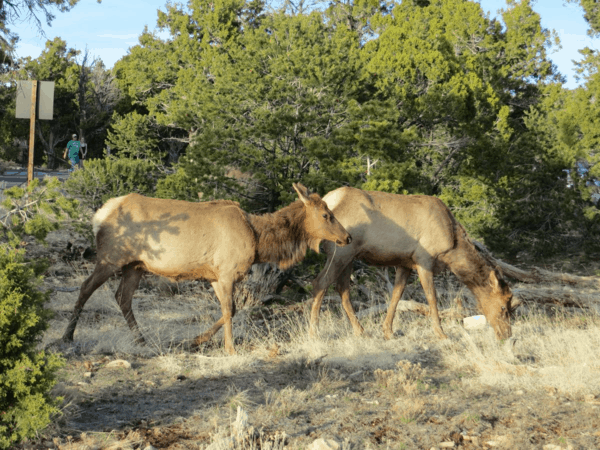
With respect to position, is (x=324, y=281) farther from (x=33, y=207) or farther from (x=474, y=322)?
(x=33, y=207)

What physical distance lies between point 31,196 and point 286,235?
11.0 feet

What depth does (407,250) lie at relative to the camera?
893 cm

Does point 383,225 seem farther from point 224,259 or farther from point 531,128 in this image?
point 531,128

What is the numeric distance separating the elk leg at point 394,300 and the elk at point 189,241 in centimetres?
143

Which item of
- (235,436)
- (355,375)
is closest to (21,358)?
(235,436)

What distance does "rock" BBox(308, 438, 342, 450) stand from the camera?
171 inches

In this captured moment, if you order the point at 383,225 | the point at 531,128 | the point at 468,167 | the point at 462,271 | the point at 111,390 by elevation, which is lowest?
the point at 111,390

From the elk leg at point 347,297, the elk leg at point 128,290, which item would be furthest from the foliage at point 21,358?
the elk leg at point 347,297

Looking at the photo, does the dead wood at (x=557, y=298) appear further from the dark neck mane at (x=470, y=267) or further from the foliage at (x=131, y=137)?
the foliage at (x=131, y=137)

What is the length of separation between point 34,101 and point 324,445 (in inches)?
340

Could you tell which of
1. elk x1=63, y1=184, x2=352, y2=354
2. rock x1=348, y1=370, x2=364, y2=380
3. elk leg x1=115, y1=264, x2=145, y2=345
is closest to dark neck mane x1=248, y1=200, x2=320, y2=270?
elk x1=63, y1=184, x2=352, y2=354

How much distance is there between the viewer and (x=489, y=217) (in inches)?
642

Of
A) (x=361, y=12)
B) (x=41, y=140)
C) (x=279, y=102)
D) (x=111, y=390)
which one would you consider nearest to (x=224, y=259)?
(x=111, y=390)

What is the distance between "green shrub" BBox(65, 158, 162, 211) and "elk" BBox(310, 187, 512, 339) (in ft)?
22.2
